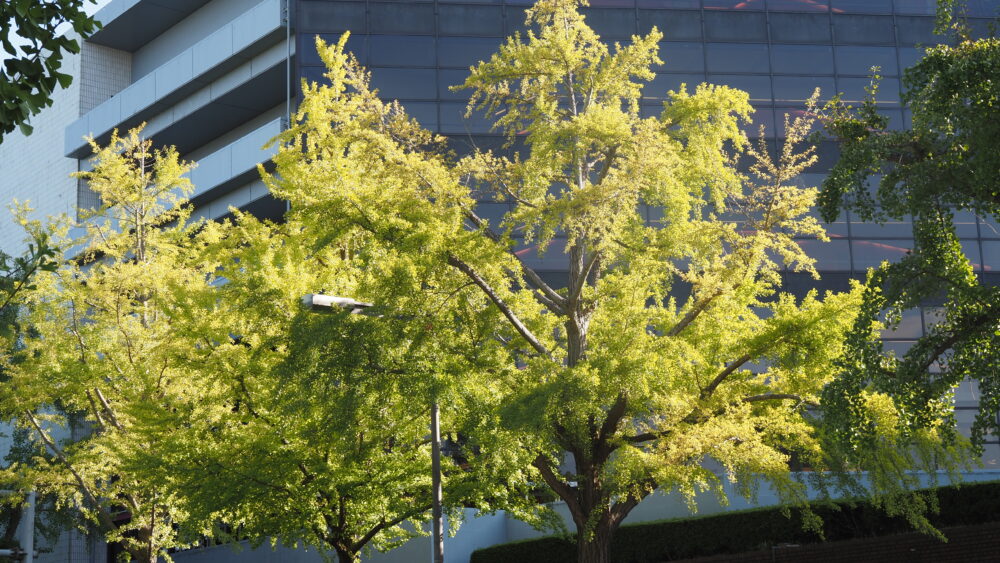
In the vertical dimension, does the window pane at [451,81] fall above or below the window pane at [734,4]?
below

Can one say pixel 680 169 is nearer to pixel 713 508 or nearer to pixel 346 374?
pixel 346 374

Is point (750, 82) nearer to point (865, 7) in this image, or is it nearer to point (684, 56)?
point (684, 56)

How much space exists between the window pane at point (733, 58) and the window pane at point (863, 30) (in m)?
2.78

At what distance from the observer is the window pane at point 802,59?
3600 centimetres

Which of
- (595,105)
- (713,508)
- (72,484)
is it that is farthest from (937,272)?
(72,484)

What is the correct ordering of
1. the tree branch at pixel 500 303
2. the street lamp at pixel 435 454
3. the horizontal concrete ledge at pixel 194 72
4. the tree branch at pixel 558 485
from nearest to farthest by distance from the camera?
the street lamp at pixel 435 454, the tree branch at pixel 500 303, the tree branch at pixel 558 485, the horizontal concrete ledge at pixel 194 72

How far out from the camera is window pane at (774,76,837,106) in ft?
117

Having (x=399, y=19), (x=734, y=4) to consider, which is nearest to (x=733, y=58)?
(x=734, y=4)

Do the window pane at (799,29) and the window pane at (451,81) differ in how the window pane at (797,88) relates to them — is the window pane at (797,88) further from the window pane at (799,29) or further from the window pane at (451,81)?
the window pane at (451,81)

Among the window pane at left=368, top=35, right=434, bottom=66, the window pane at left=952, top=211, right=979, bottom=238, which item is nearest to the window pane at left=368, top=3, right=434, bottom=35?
the window pane at left=368, top=35, right=434, bottom=66

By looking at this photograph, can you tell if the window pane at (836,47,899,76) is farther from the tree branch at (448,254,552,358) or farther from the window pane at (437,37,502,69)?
the tree branch at (448,254,552,358)

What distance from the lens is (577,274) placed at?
1984 centimetres

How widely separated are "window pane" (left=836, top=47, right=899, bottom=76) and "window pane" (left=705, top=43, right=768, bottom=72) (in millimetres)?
2576

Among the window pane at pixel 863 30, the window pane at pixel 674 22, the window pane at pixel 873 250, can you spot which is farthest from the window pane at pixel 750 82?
the window pane at pixel 873 250
